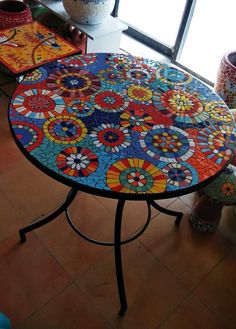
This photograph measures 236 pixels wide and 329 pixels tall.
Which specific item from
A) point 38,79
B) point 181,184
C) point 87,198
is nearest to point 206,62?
point 87,198

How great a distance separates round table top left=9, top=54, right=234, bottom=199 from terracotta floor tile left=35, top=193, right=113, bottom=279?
0.66m

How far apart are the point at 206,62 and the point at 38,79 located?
191cm

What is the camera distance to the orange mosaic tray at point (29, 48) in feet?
5.43

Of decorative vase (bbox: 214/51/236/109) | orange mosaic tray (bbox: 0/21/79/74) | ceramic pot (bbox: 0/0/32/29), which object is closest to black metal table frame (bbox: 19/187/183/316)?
orange mosaic tray (bbox: 0/21/79/74)

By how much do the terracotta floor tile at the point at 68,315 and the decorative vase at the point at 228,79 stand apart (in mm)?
1433

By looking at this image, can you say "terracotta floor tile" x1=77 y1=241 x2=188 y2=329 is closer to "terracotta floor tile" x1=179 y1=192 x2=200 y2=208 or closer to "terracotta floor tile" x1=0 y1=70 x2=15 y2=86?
"terracotta floor tile" x1=179 y1=192 x2=200 y2=208

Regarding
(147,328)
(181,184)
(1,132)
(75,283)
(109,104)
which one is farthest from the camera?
(1,132)

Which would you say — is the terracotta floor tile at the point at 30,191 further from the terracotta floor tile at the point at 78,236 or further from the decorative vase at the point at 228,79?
the decorative vase at the point at 228,79

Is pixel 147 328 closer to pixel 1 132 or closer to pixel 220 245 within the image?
pixel 220 245

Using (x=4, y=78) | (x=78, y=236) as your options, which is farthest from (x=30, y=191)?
(x=4, y=78)

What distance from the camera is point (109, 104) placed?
Result: 1.21 metres

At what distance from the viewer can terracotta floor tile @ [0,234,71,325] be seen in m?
1.33

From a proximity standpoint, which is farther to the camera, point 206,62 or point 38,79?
point 206,62

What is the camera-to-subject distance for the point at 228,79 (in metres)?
2.03
